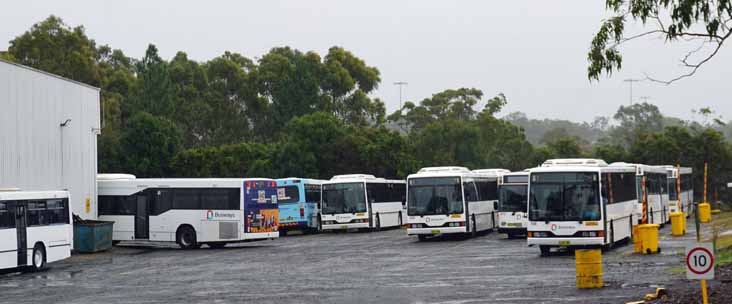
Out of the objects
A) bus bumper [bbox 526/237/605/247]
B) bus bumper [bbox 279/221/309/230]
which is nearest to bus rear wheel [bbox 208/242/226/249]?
bus bumper [bbox 279/221/309/230]

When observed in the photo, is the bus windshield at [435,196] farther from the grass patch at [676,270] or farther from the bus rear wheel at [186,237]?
the grass patch at [676,270]

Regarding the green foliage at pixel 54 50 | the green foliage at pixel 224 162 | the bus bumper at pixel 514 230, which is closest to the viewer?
the bus bumper at pixel 514 230

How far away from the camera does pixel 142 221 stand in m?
41.5

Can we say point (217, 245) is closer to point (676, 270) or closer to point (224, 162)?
point (676, 270)

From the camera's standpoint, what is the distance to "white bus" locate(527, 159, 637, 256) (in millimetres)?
30125

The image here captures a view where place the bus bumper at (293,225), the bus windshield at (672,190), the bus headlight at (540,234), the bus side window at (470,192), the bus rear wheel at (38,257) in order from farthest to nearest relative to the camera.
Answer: the bus windshield at (672,190)
the bus bumper at (293,225)
the bus side window at (470,192)
the bus rear wheel at (38,257)
the bus headlight at (540,234)

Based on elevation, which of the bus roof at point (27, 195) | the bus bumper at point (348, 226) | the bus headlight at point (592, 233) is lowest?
the bus bumper at point (348, 226)

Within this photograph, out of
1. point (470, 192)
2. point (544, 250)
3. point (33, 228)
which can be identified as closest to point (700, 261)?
point (544, 250)

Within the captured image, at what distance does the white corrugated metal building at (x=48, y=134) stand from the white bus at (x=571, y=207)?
61.4ft

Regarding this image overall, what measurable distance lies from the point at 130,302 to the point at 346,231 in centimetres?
3483

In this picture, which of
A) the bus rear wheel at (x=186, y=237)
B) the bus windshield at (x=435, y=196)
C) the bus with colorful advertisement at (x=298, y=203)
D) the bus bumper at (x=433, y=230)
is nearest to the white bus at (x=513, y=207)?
the bus windshield at (x=435, y=196)

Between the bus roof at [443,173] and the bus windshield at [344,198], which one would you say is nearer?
the bus roof at [443,173]

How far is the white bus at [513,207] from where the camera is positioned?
133 ft

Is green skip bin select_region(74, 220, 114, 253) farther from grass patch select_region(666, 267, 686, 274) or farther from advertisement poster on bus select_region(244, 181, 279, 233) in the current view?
grass patch select_region(666, 267, 686, 274)
